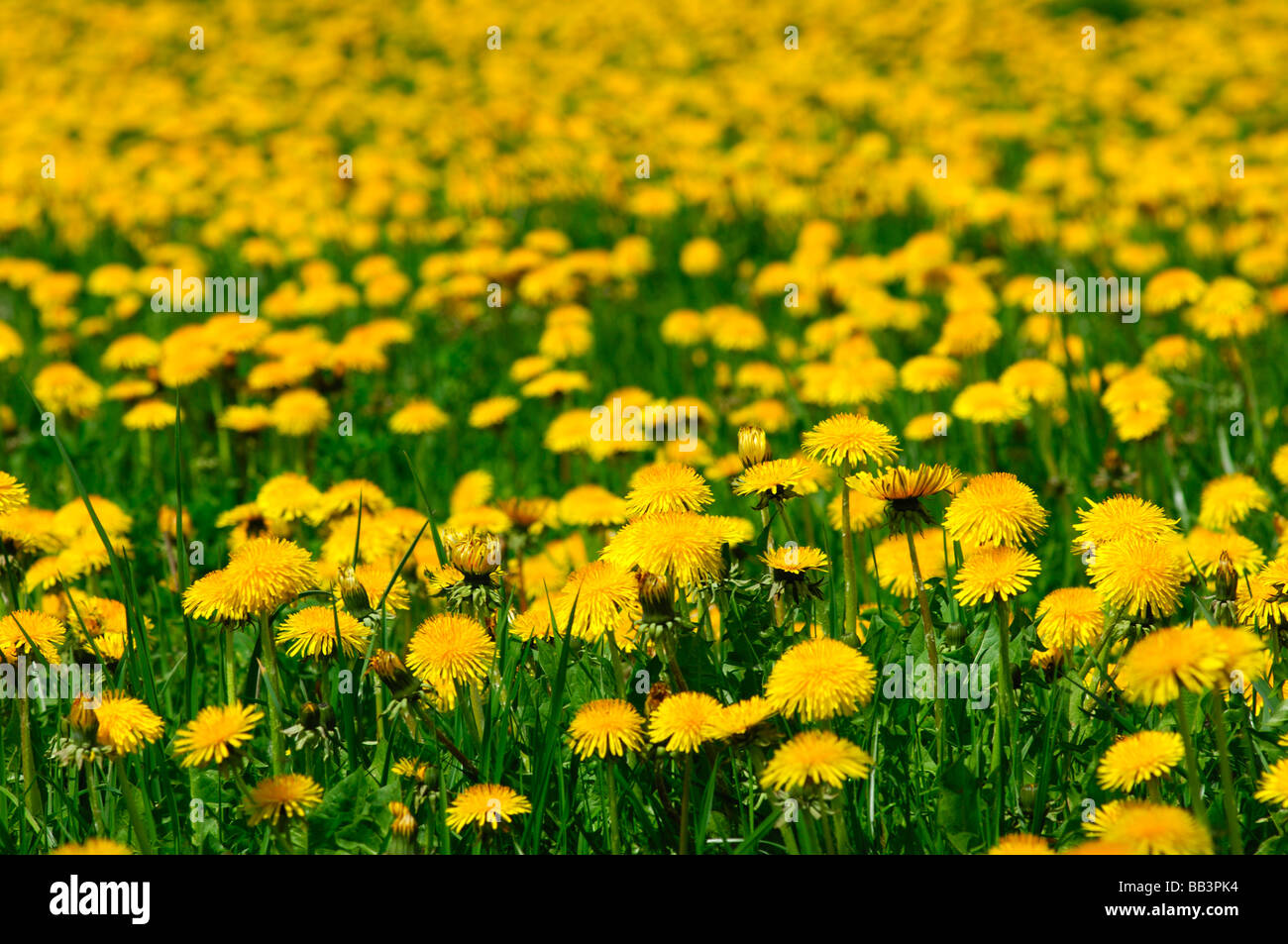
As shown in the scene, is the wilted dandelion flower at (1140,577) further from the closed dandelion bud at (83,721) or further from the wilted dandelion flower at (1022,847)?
the closed dandelion bud at (83,721)

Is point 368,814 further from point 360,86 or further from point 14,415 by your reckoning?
point 360,86

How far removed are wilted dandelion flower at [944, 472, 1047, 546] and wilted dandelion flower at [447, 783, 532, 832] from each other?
83 cm

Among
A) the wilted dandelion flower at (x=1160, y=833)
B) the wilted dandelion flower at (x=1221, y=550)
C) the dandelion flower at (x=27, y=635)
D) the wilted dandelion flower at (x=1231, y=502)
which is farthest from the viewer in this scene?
the wilted dandelion flower at (x=1231, y=502)

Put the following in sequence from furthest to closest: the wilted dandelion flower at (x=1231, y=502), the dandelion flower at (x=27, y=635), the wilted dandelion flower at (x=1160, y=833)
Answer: the wilted dandelion flower at (x=1231, y=502) → the dandelion flower at (x=27, y=635) → the wilted dandelion flower at (x=1160, y=833)

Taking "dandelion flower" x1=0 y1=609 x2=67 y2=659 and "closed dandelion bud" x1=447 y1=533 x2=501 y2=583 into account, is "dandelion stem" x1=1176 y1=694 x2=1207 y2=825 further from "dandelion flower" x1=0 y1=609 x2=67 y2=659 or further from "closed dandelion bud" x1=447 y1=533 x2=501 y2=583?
"dandelion flower" x1=0 y1=609 x2=67 y2=659

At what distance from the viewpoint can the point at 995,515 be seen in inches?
83.9

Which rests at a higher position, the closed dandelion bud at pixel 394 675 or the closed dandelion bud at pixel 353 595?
the closed dandelion bud at pixel 353 595

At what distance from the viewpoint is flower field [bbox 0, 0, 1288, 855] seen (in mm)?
2049

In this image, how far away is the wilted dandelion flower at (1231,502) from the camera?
3.04 metres

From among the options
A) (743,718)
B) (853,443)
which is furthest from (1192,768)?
(853,443)

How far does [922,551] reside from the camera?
269 centimetres

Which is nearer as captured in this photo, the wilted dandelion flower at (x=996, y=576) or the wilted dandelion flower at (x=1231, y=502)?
the wilted dandelion flower at (x=996, y=576)

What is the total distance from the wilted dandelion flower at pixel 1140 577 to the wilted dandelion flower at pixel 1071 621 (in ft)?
0.58

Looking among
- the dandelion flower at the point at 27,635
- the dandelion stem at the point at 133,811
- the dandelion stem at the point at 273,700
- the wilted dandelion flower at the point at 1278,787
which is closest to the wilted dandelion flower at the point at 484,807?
the dandelion stem at the point at 273,700
